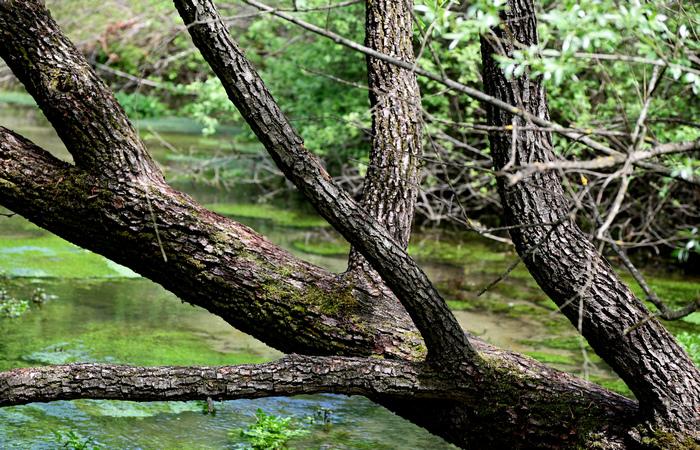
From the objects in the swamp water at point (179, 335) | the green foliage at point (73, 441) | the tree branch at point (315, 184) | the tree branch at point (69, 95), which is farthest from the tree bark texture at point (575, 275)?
the green foliage at point (73, 441)

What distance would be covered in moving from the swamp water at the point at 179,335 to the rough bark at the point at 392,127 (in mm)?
1478

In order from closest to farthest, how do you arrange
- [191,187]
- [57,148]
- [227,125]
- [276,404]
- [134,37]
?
[276,404]
[191,187]
[57,148]
[134,37]
[227,125]

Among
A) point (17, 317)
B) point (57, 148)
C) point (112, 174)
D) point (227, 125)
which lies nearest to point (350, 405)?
point (112, 174)

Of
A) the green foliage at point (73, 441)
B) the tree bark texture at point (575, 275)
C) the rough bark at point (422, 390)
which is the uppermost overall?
the tree bark texture at point (575, 275)

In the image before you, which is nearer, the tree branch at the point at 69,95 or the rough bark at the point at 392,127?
the tree branch at the point at 69,95

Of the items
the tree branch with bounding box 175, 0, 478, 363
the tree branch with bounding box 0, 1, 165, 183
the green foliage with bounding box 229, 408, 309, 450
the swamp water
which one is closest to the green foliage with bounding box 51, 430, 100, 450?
the swamp water

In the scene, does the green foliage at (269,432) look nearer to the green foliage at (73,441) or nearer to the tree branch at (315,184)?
the green foliage at (73,441)

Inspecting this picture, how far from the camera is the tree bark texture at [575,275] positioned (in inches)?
104

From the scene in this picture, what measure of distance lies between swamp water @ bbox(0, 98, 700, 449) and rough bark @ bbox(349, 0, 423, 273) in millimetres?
1478

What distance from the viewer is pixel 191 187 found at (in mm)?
11844

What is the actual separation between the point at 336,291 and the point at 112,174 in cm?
109

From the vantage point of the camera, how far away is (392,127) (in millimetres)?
3354

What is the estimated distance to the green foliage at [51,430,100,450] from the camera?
3383 mm

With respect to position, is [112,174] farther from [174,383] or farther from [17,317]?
[17,317]
